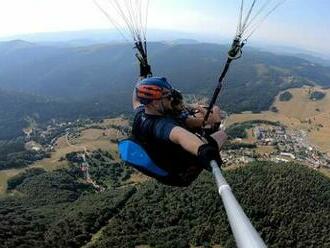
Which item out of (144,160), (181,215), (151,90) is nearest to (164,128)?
(144,160)

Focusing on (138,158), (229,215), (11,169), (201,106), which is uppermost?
(229,215)

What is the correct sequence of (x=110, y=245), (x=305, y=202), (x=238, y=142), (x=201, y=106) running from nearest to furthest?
(x=201, y=106) < (x=110, y=245) < (x=305, y=202) < (x=238, y=142)

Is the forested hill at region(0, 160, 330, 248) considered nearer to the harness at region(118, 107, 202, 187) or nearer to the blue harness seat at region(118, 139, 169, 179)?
the harness at region(118, 107, 202, 187)

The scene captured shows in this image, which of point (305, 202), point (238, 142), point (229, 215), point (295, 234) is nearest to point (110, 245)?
point (295, 234)

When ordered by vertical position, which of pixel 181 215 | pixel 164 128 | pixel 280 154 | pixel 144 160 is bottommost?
pixel 280 154

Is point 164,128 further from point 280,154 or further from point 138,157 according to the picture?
point 280,154

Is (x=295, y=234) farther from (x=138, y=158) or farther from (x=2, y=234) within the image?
(x=138, y=158)
